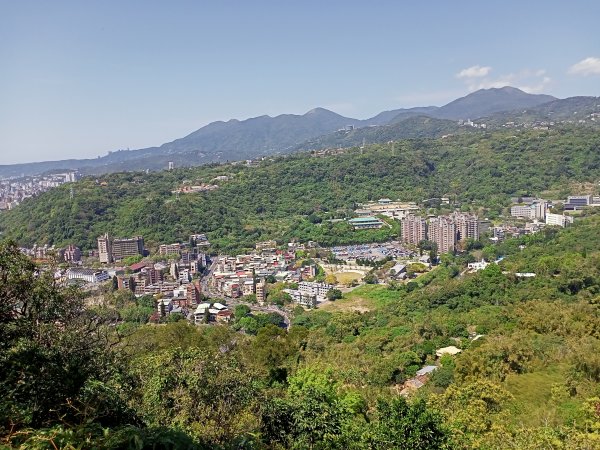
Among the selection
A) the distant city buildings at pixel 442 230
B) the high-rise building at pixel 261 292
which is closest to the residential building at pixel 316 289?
the high-rise building at pixel 261 292

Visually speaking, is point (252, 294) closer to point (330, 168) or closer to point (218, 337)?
point (218, 337)

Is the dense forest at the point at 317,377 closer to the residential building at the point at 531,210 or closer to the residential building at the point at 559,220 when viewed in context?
the residential building at the point at 559,220

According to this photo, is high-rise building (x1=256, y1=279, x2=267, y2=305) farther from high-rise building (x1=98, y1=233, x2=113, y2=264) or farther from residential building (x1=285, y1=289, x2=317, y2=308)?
high-rise building (x1=98, y1=233, x2=113, y2=264)

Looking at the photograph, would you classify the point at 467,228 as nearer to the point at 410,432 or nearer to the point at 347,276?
the point at 347,276

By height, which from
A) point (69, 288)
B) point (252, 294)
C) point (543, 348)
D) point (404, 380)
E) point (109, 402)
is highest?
point (69, 288)

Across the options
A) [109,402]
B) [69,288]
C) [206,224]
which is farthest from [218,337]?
[206,224]
